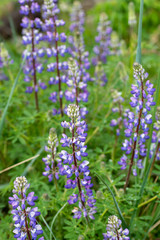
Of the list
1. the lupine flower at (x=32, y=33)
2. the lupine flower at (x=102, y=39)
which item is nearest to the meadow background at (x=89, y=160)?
the lupine flower at (x=102, y=39)

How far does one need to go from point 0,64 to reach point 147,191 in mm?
2422

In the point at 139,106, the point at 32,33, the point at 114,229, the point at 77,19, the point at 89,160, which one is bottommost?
the point at 114,229

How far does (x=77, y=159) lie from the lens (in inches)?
80.6

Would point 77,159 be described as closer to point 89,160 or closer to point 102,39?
point 89,160

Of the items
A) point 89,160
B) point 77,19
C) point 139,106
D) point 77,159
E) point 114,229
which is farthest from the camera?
point 77,19

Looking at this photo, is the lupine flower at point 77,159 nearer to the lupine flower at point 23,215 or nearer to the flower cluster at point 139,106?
the lupine flower at point 23,215

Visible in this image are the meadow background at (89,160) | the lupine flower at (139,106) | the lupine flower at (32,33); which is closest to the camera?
the lupine flower at (139,106)

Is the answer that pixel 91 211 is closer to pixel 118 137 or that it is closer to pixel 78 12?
pixel 118 137

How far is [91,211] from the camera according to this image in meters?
2.17

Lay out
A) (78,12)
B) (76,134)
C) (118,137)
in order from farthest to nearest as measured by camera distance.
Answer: (78,12) < (118,137) < (76,134)

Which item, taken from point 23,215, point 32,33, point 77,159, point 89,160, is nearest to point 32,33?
point 32,33

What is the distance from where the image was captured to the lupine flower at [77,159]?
6.36 feet

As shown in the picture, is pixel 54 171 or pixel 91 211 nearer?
pixel 91 211

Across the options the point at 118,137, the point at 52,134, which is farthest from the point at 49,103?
the point at 52,134
